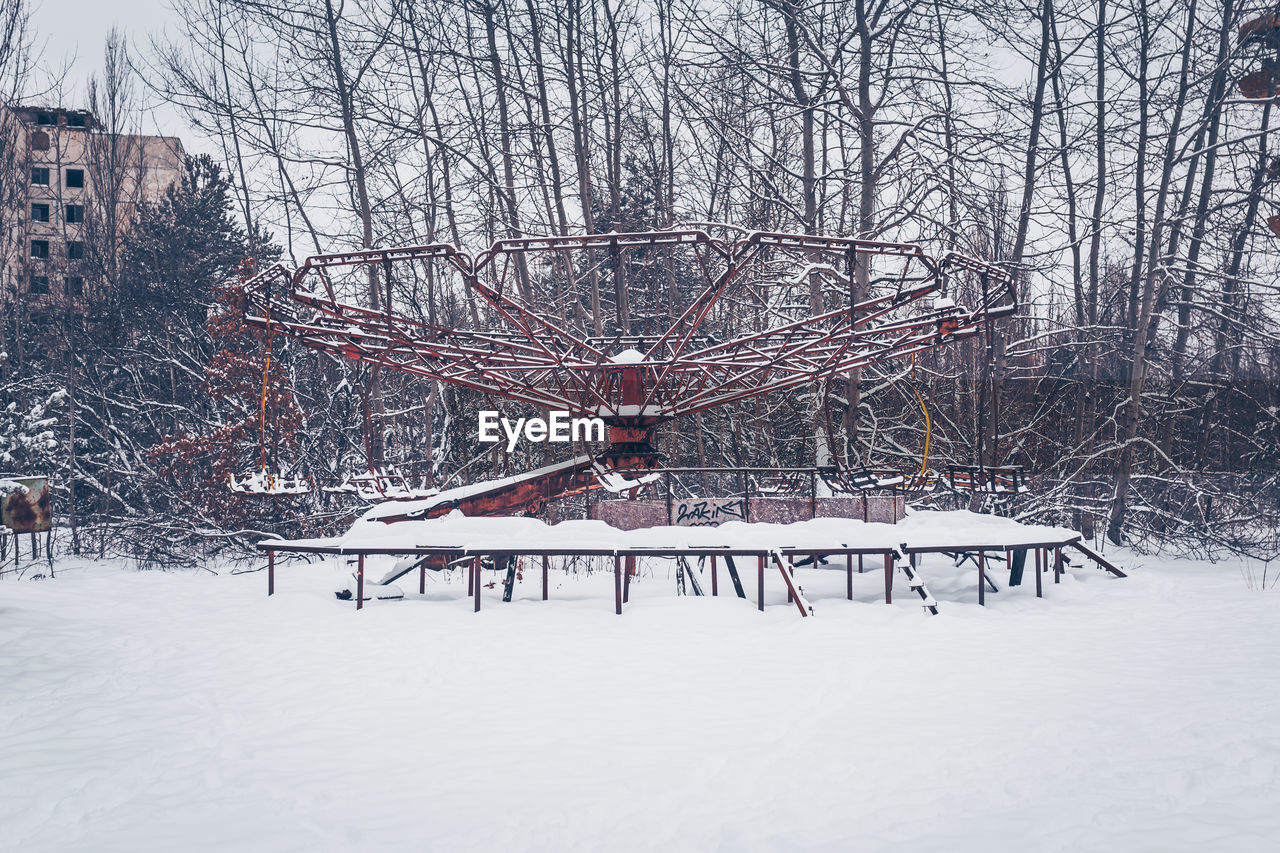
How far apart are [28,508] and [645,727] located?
444 inches

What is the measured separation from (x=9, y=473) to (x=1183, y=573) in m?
24.9

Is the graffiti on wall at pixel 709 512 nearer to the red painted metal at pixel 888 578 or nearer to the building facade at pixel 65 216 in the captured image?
the red painted metal at pixel 888 578

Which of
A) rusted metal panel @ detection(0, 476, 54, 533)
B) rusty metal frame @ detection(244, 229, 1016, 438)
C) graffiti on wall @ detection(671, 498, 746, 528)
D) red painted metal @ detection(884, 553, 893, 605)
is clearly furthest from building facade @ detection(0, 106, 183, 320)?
red painted metal @ detection(884, 553, 893, 605)

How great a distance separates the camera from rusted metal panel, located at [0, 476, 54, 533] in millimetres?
12070

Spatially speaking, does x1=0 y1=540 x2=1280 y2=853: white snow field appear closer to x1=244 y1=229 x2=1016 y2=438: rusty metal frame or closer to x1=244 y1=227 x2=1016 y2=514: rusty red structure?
x1=244 y1=227 x2=1016 y2=514: rusty red structure

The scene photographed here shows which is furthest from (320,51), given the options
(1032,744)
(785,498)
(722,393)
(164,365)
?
(1032,744)

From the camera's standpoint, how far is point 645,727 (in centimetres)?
572

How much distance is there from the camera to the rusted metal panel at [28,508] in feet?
39.6

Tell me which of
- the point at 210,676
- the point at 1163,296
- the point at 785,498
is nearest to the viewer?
the point at 210,676

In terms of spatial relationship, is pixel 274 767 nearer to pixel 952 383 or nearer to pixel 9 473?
pixel 952 383

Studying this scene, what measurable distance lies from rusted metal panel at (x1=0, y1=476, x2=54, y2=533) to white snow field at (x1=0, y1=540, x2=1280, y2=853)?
271 cm

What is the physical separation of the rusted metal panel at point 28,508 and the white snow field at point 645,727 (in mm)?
2707

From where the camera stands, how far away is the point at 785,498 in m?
14.2

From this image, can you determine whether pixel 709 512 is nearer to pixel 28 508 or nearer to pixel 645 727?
pixel 645 727
